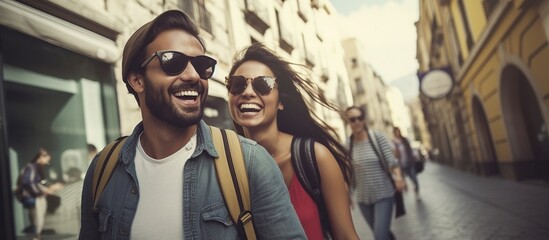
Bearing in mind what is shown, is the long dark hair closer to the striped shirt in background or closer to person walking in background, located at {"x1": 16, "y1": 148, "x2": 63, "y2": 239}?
the striped shirt in background

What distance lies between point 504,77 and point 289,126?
299 inches

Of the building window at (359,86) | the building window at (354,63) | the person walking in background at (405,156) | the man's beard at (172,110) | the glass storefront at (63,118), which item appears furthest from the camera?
the building window at (359,86)

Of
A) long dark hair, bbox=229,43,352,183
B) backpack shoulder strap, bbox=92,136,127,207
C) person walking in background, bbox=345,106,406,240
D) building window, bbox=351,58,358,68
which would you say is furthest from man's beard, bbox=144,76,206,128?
building window, bbox=351,58,358,68

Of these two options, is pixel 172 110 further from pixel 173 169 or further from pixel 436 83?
pixel 436 83

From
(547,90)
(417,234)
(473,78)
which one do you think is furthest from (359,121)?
(473,78)

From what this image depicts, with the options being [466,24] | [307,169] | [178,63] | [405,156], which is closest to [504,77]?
[405,156]

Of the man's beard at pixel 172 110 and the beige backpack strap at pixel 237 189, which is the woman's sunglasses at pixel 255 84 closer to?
the man's beard at pixel 172 110

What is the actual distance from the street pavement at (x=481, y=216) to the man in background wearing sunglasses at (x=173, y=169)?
3.90 m

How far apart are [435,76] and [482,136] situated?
9.67 feet

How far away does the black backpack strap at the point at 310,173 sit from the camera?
1798 mm

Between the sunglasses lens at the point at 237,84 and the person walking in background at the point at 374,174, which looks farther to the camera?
the person walking in background at the point at 374,174

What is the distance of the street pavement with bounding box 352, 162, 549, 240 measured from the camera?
4438 mm

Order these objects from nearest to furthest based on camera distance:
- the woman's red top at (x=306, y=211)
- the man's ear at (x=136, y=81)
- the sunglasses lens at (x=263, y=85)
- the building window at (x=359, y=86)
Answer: the man's ear at (x=136, y=81), the woman's red top at (x=306, y=211), the sunglasses lens at (x=263, y=85), the building window at (x=359, y=86)

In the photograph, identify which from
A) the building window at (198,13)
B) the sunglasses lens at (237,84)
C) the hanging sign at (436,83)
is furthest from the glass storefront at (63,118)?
the hanging sign at (436,83)
